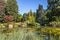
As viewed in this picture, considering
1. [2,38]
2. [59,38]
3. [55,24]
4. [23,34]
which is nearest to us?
[2,38]

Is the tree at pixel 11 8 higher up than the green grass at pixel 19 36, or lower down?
higher up

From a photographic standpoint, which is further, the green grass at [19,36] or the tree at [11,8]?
the tree at [11,8]

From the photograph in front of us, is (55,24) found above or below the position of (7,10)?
below

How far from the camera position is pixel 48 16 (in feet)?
151

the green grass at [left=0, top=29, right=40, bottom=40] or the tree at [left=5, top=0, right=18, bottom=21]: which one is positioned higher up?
the tree at [left=5, top=0, right=18, bottom=21]

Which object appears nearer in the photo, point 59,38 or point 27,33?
point 27,33

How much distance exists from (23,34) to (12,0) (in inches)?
1744

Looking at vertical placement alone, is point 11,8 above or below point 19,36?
above

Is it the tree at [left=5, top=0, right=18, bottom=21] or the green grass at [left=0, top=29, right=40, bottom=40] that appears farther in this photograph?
the tree at [left=5, top=0, right=18, bottom=21]

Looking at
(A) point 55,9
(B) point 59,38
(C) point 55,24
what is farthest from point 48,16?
(B) point 59,38

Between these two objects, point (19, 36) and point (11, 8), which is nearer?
point (19, 36)

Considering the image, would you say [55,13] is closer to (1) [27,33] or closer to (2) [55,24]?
(2) [55,24]

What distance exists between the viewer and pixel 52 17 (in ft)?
142

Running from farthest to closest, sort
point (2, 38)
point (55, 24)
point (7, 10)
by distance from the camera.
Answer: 1. point (7, 10)
2. point (55, 24)
3. point (2, 38)
